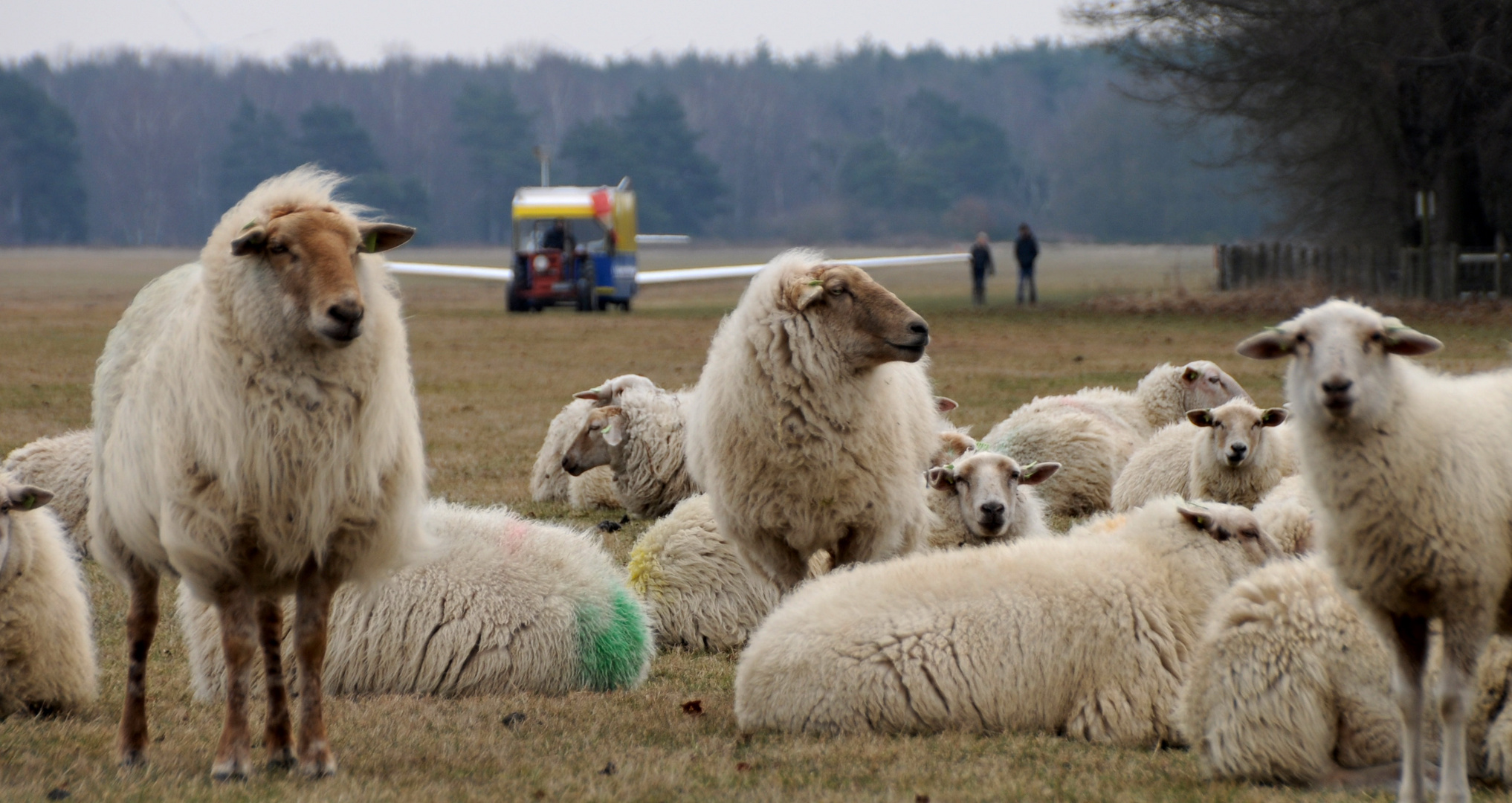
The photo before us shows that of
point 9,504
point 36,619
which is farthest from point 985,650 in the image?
point 9,504

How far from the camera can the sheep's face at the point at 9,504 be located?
17.3 feet

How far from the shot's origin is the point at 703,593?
6.82 meters

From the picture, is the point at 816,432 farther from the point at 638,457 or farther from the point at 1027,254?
the point at 1027,254

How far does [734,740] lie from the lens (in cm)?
501

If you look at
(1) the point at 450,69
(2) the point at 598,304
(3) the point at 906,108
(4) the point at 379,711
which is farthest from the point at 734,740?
(1) the point at 450,69

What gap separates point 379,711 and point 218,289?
1.78 metres

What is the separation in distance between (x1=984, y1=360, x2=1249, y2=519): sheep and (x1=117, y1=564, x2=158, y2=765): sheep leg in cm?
588

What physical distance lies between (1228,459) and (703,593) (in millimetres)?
3291

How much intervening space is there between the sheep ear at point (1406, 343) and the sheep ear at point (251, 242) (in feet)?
10.7

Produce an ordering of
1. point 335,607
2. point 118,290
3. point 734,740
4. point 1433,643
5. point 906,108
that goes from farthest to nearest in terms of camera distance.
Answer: point 906,108 → point 118,290 → point 335,607 → point 734,740 → point 1433,643

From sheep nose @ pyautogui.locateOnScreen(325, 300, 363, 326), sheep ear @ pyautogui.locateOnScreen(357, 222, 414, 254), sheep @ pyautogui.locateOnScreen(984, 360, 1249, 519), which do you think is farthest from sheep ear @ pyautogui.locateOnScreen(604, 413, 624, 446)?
sheep nose @ pyautogui.locateOnScreen(325, 300, 363, 326)

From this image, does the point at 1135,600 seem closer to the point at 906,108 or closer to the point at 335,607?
the point at 335,607

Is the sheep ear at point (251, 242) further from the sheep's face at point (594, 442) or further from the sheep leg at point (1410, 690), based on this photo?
the sheep's face at point (594, 442)

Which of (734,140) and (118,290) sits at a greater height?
(734,140)
